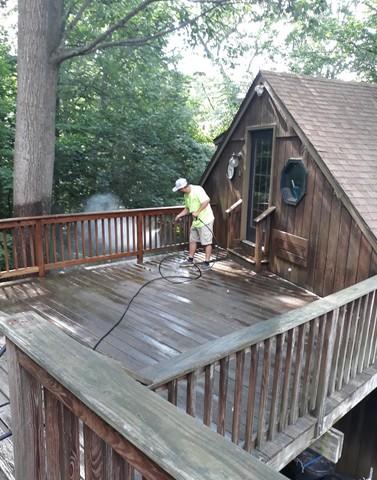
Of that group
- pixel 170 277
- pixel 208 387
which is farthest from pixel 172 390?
pixel 170 277

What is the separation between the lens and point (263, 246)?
6.10m

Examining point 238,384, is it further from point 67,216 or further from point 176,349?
point 67,216

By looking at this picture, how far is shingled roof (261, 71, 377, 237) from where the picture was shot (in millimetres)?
4508

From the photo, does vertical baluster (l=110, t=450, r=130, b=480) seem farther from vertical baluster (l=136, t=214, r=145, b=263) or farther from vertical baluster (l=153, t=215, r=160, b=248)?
vertical baluster (l=153, t=215, r=160, b=248)

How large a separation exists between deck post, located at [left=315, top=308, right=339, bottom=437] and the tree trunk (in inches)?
199

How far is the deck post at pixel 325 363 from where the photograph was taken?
7.52 ft

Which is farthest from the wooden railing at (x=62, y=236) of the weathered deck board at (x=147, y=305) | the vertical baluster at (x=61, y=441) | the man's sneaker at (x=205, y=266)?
the vertical baluster at (x=61, y=441)

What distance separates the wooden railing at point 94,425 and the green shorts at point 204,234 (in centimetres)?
492

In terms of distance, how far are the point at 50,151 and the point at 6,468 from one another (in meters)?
5.12

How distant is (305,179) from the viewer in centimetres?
508

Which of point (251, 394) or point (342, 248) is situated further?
point (342, 248)

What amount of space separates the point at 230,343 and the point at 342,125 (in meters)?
4.78

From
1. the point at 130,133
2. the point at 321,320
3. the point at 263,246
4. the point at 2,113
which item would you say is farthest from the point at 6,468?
the point at 130,133

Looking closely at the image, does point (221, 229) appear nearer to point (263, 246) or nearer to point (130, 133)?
point (263, 246)
